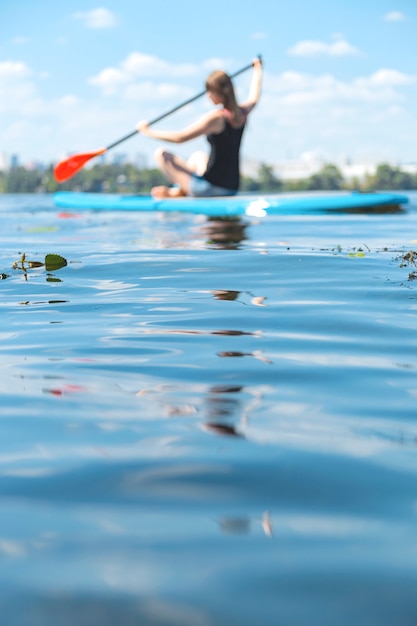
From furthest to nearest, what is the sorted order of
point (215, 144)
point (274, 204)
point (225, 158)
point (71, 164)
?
point (71, 164) < point (225, 158) < point (215, 144) < point (274, 204)

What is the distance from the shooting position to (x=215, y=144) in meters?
10.7

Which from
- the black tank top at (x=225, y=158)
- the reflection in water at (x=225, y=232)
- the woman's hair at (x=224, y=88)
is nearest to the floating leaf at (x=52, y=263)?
the reflection in water at (x=225, y=232)

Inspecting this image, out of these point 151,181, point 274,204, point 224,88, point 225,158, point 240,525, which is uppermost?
point 151,181

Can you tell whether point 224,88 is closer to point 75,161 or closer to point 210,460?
point 75,161

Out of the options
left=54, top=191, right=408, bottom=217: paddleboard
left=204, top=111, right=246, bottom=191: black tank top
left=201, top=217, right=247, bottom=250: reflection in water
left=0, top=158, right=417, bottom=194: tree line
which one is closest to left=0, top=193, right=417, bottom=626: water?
left=201, top=217, right=247, bottom=250: reflection in water

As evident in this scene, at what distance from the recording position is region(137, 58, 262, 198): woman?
9.91 meters

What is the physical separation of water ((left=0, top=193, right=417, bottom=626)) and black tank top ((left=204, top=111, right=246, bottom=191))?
22.7ft

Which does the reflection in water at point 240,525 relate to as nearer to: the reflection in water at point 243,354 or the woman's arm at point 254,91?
the reflection in water at point 243,354

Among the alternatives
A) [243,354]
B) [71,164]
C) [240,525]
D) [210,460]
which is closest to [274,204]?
[71,164]

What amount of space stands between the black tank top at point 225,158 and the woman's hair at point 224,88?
155mm

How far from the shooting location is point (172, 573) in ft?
3.92

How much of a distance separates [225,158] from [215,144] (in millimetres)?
348

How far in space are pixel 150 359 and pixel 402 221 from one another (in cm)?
730

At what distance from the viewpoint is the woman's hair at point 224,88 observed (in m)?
9.57
